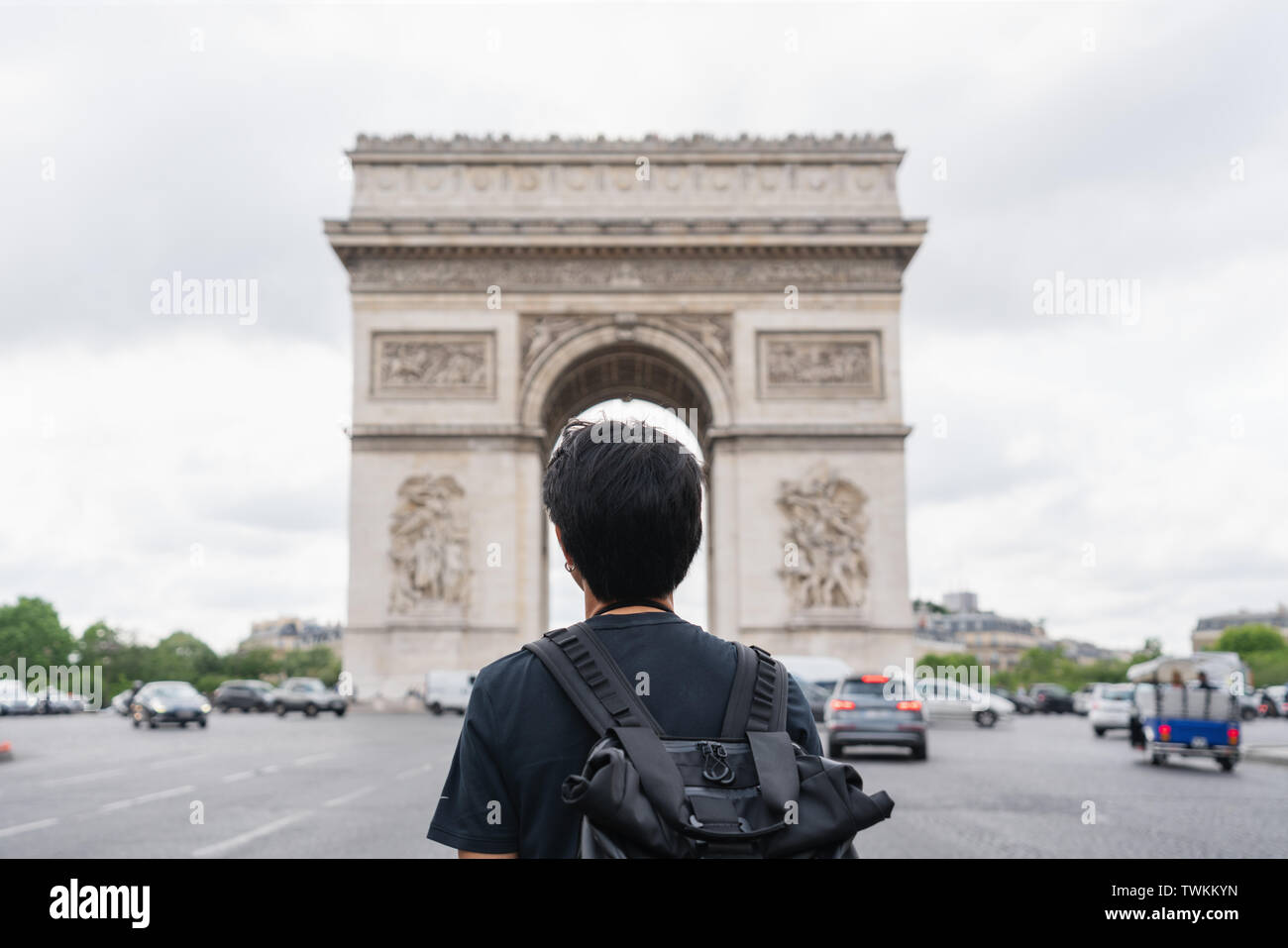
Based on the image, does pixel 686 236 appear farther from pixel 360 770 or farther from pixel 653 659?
pixel 653 659

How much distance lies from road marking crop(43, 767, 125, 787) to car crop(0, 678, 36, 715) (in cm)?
Result: 3424

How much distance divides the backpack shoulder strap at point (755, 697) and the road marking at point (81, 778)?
12963 millimetres

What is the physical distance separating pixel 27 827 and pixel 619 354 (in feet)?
82.1

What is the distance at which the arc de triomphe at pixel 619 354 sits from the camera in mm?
30344

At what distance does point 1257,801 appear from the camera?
1144 cm

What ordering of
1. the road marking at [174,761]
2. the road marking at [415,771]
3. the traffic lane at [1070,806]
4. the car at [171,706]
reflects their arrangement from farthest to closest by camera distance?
the car at [171,706] → the road marking at [174,761] → the road marking at [415,771] → the traffic lane at [1070,806]

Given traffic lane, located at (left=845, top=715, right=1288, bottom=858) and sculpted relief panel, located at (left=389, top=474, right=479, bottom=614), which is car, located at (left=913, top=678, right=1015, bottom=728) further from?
traffic lane, located at (left=845, top=715, right=1288, bottom=858)

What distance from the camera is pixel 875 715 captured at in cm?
1611

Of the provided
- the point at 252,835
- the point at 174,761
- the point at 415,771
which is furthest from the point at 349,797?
the point at 174,761

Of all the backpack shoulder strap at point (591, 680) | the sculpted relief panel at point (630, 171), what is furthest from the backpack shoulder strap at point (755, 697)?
the sculpted relief panel at point (630, 171)

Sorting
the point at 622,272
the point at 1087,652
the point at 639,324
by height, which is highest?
the point at 622,272

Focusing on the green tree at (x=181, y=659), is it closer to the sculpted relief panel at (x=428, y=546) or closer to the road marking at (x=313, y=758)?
the sculpted relief panel at (x=428, y=546)

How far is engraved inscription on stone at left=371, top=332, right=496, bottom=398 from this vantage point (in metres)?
31.3

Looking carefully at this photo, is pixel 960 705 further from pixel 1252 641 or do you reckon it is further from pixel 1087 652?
pixel 1087 652
